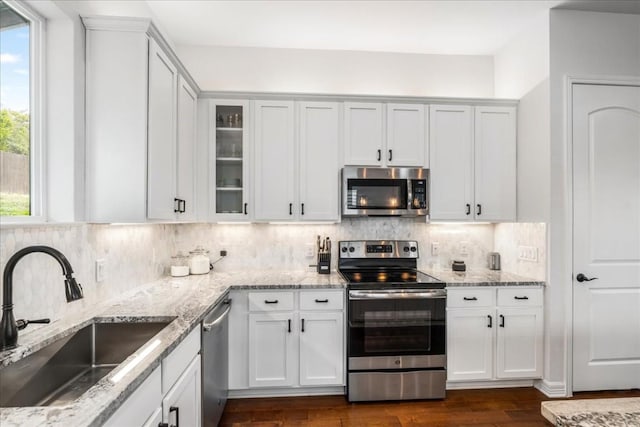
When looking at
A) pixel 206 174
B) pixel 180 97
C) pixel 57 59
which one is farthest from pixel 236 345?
pixel 57 59

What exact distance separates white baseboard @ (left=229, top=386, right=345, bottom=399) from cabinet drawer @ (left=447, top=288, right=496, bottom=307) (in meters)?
1.10

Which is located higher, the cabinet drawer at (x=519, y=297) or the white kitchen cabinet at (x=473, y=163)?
the white kitchen cabinet at (x=473, y=163)

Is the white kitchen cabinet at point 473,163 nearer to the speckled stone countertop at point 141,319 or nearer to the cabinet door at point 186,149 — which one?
the speckled stone countertop at point 141,319

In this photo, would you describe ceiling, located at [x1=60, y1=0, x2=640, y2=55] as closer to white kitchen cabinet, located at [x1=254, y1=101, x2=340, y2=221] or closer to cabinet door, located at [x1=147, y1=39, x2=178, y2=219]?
cabinet door, located at [x1=147, y1=39, x2=178, y2=219]

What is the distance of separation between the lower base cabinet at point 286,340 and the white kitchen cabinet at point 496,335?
0.93 m

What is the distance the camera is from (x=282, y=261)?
10.5ft

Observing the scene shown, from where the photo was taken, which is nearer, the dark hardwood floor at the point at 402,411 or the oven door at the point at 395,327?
the dark hardwood floor at the point at 402,411

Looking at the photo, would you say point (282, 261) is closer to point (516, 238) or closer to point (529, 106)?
point (516, 238)

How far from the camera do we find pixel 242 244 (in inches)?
126

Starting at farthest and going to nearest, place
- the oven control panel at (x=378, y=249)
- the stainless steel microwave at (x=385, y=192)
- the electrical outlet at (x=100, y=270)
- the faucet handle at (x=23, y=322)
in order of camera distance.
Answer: the oven control panel at (x=378, y=249), the stainless steel microwave at (x=385, y=192), the electrical outlet at (x=100, y=270), the faucet handle at (x=23, y=322)

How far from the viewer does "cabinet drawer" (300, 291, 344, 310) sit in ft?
8.45

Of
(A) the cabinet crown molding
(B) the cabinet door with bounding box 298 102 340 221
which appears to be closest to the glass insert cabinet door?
(B) the cabinet door with bounding box 298 102 340 221

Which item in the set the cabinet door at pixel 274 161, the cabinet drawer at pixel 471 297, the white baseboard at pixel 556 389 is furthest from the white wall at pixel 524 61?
the white baseboard at pixel 556 389

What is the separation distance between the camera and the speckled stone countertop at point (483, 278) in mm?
2678
